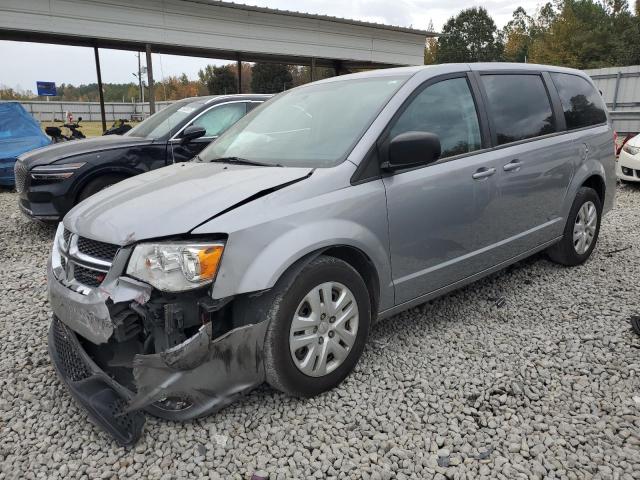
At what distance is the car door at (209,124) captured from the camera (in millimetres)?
6617

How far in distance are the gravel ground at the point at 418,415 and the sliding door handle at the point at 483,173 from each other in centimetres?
106

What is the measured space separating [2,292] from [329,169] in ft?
11.3

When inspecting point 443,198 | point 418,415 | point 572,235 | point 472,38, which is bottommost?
point 418,415

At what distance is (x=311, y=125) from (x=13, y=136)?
28.5 ft

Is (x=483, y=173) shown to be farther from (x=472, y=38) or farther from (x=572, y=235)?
(x=472, y=38)

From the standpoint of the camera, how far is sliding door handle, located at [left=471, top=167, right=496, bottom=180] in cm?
337

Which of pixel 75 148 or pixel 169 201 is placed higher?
pixel 75 148

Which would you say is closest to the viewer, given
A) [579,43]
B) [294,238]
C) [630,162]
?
[294,238]

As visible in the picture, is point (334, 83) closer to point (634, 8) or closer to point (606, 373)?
point (606, 373)

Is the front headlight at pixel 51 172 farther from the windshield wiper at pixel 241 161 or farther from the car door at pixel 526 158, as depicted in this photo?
the car door at pixel 526 158

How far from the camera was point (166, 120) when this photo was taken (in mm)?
6934

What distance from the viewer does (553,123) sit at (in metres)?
4.18

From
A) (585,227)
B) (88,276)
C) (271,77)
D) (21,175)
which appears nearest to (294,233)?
(88,276)

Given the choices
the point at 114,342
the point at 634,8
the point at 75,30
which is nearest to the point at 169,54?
the point at 75,30
